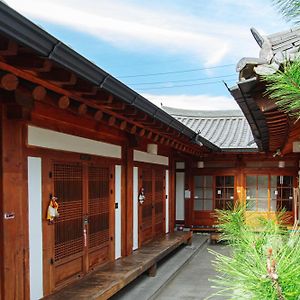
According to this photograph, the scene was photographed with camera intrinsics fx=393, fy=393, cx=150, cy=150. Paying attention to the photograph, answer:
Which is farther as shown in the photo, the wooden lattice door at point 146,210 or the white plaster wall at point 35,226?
the wooden lattice door at point 146,210

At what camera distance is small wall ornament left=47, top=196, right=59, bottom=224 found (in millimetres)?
3900

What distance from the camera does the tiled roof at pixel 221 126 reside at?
1108 centimetres

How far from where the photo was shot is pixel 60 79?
104 inches

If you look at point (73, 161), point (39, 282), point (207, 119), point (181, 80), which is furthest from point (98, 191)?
point (181, 80)

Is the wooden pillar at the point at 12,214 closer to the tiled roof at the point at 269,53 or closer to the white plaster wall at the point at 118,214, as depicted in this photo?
the tiled roof at the point at 269,53

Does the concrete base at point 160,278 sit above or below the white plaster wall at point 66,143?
below

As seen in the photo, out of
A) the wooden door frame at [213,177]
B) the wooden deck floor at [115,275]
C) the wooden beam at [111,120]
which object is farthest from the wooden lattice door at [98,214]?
the wooden door frame at [213,177]

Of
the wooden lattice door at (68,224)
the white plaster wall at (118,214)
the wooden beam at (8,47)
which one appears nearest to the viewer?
the wooden beam at (8,47)

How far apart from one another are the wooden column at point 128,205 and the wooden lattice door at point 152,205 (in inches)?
26.1

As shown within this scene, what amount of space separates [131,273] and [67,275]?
3.00ft

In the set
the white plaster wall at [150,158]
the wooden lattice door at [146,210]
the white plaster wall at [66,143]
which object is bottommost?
the wooden lattice door at [146,210]

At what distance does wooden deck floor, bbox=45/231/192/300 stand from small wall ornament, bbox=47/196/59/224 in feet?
2.47

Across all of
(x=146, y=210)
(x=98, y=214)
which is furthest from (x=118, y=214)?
(x=146, y=210)

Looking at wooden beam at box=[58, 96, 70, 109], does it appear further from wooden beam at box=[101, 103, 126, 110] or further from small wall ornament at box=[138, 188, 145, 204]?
small wall ornament at box=[138, 188, 145, 204]
